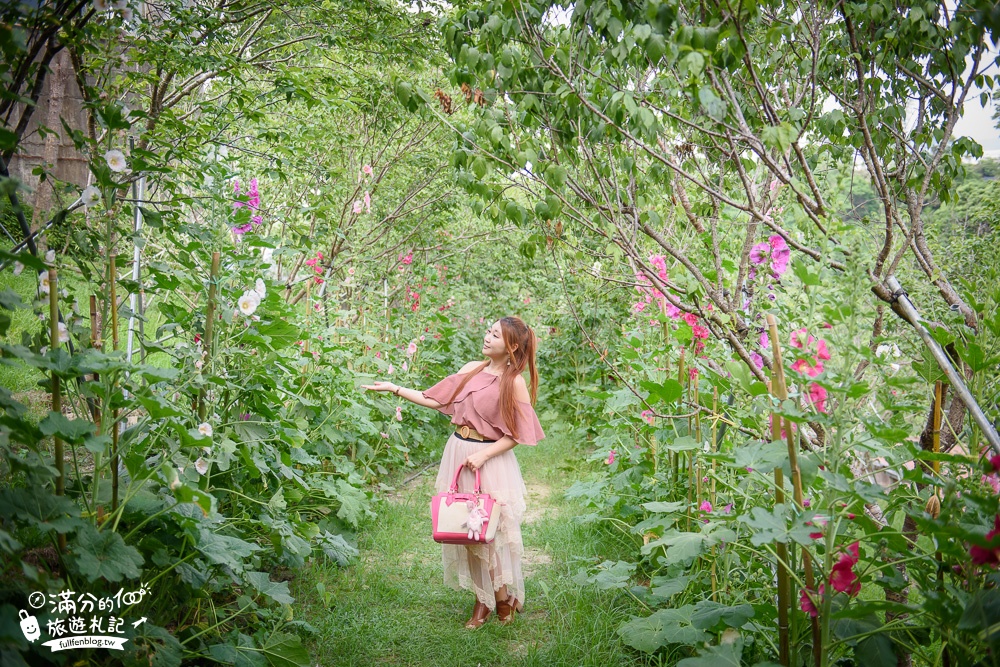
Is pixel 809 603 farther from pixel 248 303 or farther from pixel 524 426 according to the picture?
pixel 248 303

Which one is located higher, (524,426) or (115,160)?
(115,160)

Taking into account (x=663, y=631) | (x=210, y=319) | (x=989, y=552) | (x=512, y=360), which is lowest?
(x=663, y=631)

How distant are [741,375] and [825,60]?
1.39 m

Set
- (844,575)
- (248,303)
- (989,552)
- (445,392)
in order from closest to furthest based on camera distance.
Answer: (989,552) < (844,575) < (248,303) < (445,392)

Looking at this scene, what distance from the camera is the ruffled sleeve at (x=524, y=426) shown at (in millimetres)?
2977

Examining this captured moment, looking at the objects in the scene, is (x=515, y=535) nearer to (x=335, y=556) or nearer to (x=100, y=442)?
(x=335, y=556)

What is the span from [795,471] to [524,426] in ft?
4.81

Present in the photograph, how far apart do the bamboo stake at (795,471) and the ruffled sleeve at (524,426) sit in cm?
136

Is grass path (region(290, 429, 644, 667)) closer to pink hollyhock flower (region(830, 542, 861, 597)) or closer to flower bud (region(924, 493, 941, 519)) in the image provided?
pink hollyhock flower (region(830, 542, 861, 597))

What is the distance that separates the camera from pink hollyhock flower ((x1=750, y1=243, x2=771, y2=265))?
2297mm

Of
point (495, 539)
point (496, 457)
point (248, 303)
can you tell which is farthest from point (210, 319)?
point (495, 539)

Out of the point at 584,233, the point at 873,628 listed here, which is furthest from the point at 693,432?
the point at 584,233

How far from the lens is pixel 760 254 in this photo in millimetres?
2299

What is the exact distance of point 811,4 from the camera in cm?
229
